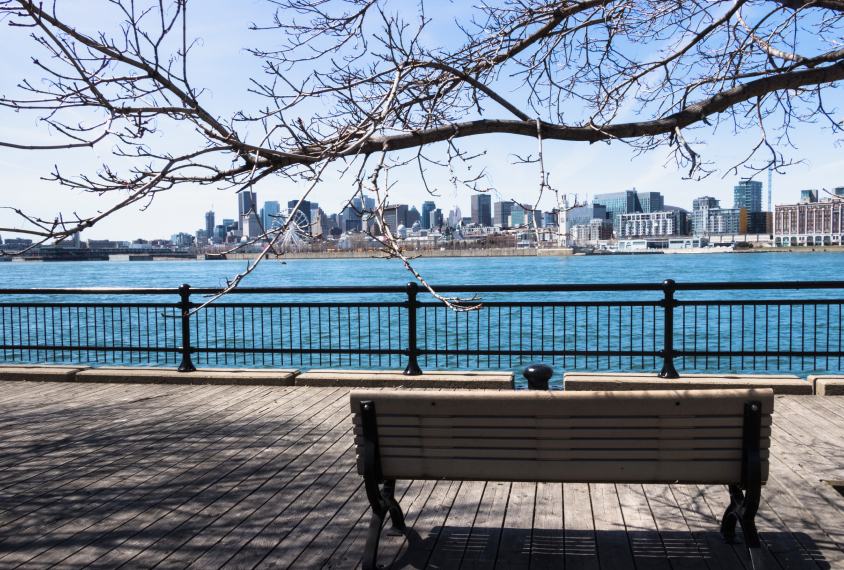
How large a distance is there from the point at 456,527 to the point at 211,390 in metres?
4.62

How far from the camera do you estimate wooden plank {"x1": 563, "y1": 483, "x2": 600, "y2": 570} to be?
311 centimetres

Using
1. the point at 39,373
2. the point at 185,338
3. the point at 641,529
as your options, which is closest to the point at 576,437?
the point at 641,529

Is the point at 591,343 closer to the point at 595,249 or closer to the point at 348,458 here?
the point at 348,458

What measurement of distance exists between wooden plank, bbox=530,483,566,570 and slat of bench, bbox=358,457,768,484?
0.47 metres

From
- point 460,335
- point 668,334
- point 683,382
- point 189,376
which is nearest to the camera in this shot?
point 683,382

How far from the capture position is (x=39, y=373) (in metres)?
8.09

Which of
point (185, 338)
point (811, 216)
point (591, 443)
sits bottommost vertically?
point (185, 338)

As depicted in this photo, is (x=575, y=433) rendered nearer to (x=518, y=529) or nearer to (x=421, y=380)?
(x=518, y=529)

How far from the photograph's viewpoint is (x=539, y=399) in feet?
9.43

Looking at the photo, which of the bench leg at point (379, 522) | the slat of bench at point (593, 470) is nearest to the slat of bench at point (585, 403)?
the slat of bench at point (593, 470)

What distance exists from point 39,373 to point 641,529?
7.63 m

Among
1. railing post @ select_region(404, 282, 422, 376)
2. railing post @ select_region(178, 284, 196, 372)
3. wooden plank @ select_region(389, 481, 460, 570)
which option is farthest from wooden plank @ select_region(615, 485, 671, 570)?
railing post @ select_region(178, 284, 196, 372)

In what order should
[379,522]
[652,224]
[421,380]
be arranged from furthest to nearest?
[652,224], [421,380], [379,522]

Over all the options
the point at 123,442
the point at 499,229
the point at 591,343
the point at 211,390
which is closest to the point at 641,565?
the point at 499,229
